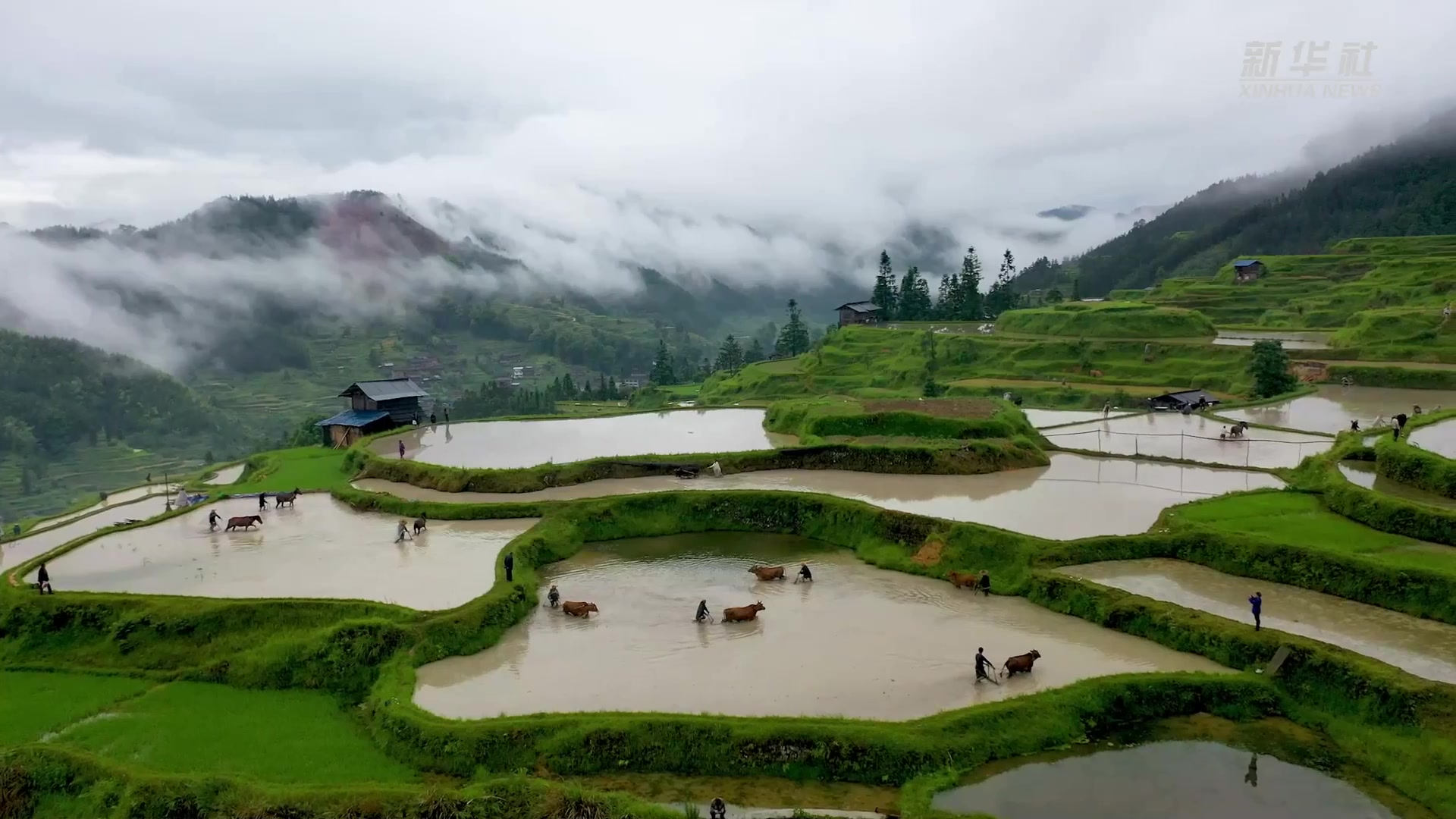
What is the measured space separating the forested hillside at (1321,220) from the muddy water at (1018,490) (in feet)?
291

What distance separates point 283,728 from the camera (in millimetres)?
13859

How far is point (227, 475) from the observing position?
132 feet

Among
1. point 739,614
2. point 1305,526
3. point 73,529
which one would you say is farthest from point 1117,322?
point 73,529

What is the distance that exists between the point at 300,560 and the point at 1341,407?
40.3 m

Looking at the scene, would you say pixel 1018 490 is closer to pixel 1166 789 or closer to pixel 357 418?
pixel 1166 789

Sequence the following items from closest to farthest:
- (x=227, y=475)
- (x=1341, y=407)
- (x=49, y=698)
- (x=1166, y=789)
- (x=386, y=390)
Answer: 1. (x=1166, y=789)
2. (x=49, y=698)
3. (x=1341, y=407)
4. (x=227, y=475)
5. (x=386, y=390)

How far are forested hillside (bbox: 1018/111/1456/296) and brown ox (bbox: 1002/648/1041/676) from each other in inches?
4009

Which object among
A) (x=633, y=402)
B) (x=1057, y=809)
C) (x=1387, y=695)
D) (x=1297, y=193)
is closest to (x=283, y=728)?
(x=1057, y=809)

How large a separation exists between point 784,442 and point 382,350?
132436mm

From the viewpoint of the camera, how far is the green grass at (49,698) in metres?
14.0

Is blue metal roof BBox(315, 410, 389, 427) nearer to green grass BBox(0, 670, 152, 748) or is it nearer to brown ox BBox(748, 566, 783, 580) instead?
green grass BBox(0, 670, 152, 748)

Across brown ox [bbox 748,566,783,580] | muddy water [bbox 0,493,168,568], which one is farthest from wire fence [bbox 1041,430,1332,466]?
muddy water [bbox 0,493,168,568]

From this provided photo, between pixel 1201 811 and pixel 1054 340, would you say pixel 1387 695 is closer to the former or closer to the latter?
pixel 1201 811

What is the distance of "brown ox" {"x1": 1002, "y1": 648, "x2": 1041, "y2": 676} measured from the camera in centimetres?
1407
